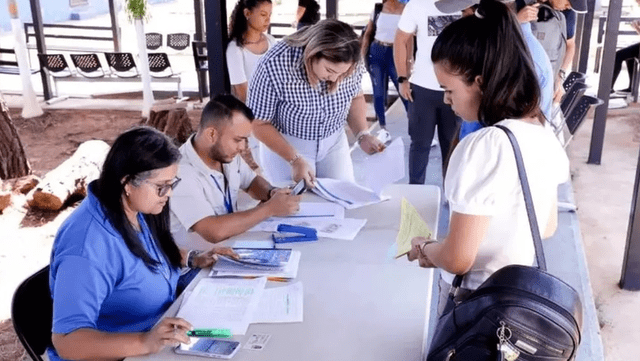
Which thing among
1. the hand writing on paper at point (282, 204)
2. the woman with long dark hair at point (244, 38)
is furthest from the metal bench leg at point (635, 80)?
the hand writing on paper at point (282, 204)

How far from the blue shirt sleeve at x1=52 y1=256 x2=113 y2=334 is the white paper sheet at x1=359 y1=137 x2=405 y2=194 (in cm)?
143

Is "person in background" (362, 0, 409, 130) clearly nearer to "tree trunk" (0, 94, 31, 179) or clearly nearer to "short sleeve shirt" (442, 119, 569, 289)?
"tree trunk" (0, 94, 31, 179)

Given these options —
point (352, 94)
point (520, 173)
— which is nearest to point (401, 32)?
point (352, 94)

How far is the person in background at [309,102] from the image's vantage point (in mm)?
2676

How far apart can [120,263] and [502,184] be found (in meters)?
1.05

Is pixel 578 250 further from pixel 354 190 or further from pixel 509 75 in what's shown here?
pixel 509 75

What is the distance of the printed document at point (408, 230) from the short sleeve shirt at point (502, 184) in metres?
0.30

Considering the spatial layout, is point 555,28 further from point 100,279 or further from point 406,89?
point 100,279

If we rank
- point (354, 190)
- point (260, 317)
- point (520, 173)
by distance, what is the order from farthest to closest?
1. point (354, 190)
2. point (260, 317)
3. point (520, 173)

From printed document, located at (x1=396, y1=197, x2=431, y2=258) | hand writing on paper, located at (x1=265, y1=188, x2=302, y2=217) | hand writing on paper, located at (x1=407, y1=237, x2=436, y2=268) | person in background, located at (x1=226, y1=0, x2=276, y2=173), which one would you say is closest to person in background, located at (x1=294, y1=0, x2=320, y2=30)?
person in background, located at (x1=226, y1=0, x2=276, y2=173)

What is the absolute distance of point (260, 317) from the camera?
1817 millimetres

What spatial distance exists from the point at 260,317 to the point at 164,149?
0.56 m

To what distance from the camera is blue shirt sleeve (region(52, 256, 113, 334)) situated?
5.40ft

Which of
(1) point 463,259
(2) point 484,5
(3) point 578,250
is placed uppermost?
(2) point 484,5
